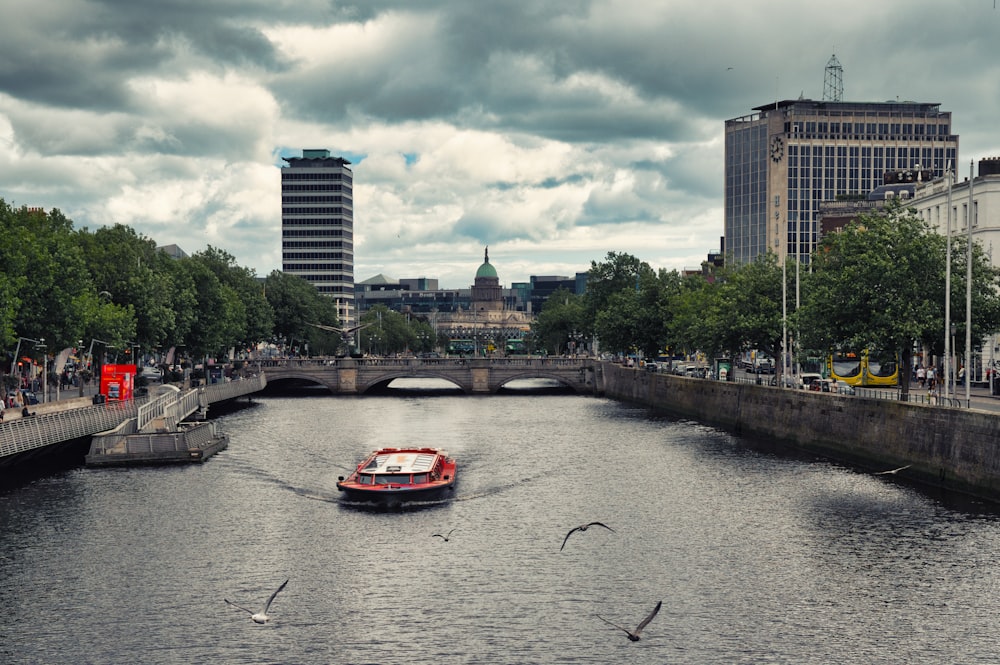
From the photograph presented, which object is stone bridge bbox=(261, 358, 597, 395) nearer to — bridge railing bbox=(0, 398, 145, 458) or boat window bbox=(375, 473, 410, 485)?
bridge railing bbox=(0, 398, 145, 458)

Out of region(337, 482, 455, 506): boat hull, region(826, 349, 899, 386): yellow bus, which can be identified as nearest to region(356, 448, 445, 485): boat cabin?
region(337, 482, 455, 506): boat hull

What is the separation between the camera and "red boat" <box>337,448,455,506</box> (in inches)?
2734

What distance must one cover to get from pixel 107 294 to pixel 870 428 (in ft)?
250

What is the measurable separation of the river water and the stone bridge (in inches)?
3946

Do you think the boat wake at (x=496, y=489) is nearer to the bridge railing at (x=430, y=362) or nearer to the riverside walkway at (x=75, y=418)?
the riverside walkway at (x=75, y=418)

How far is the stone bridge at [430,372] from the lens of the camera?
186750mm

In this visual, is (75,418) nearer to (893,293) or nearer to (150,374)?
(893,293)

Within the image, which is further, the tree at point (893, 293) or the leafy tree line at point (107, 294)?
the leafy tree line at point (107, 294)

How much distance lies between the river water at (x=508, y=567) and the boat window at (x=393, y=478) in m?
3.08

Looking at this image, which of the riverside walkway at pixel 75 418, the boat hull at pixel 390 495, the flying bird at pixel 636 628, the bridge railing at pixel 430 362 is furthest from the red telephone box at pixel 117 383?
the bridge railing at pixel 430 362

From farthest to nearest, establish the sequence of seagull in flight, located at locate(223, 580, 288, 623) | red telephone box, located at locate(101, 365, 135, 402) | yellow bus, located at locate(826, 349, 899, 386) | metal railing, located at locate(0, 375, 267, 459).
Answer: yellow bus, located at locate(826, 349, 899, 386), red telephone box, located at locate(101, 365, 135, 402), metal railing, located at locate(0, 375, 267, 459), seagull in flight, located at locate(223, 580, 288, 623)

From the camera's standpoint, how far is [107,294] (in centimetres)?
11556

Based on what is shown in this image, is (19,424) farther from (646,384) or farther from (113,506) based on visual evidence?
(646,384)

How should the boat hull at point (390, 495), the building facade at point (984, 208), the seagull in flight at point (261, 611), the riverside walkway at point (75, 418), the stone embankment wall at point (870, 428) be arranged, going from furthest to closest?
1. the building facade at point (984, 208)
2. the riverside walkway at point (75, 418)
3. the boat hull at point (390, 495)
4. the stone embankment wall at point (870, 428)
5. the seagull in flight at point (261, 611)
